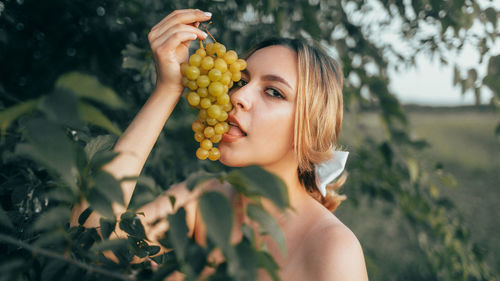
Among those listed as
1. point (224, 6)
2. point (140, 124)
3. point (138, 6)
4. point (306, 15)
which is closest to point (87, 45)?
point (138, 6)

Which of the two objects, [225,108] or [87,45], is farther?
[87,45]

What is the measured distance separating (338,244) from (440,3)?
1177 mm

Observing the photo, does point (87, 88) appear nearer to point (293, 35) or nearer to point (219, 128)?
point (219, 128)

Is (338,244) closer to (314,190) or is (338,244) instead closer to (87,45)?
(314,190)

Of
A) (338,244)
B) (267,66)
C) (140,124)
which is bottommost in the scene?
(338,244)

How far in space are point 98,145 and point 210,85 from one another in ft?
1.36

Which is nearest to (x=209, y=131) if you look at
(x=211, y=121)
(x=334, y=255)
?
(x=211, y=121)

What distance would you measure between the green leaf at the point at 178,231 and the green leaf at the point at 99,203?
92 mm

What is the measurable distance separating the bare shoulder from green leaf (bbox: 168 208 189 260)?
801mm

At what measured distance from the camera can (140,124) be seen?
42.8 inches

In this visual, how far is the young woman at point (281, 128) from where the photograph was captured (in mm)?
1127

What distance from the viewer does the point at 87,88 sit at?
41 centimetres

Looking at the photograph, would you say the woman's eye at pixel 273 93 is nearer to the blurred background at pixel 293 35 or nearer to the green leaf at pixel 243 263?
the blurred background at pixel 293 35

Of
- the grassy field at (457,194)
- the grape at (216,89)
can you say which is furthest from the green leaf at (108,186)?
the grassy field at (457,194)
